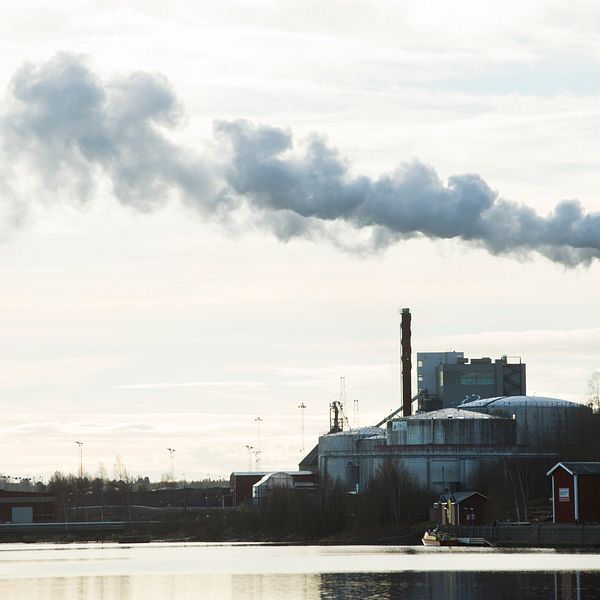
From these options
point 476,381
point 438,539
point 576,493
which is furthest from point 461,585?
point 476,381

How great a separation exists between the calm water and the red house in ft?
24.1

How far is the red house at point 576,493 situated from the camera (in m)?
104

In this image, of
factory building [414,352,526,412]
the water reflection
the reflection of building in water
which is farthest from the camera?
factory building [414,352,526,412]

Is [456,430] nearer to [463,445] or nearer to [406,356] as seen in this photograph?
[463,445]

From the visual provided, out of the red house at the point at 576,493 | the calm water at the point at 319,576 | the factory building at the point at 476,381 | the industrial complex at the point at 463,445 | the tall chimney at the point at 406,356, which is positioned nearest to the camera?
the calm water at the point at 319,576

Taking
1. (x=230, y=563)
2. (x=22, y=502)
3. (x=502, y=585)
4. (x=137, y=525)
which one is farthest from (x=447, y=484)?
(x=502, y=585)

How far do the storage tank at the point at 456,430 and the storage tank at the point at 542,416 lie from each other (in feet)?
7.04

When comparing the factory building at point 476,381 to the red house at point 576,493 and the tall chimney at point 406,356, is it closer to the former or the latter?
the tall chimney at point 406,356

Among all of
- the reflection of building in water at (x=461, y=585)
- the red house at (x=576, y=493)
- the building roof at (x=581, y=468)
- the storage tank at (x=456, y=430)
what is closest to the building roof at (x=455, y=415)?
the storage tank at (x=456, y=430)

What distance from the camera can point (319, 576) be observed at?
76625 millimetres

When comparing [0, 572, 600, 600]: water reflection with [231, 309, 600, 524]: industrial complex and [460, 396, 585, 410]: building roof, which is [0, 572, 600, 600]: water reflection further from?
[460, 396, 585, 410]: building roof

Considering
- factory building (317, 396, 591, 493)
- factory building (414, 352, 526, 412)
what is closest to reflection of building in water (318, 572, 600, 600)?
factory building (317, 396, 591, 493)

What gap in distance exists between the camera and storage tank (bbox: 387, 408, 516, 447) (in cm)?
15125

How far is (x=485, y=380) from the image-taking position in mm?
191750
